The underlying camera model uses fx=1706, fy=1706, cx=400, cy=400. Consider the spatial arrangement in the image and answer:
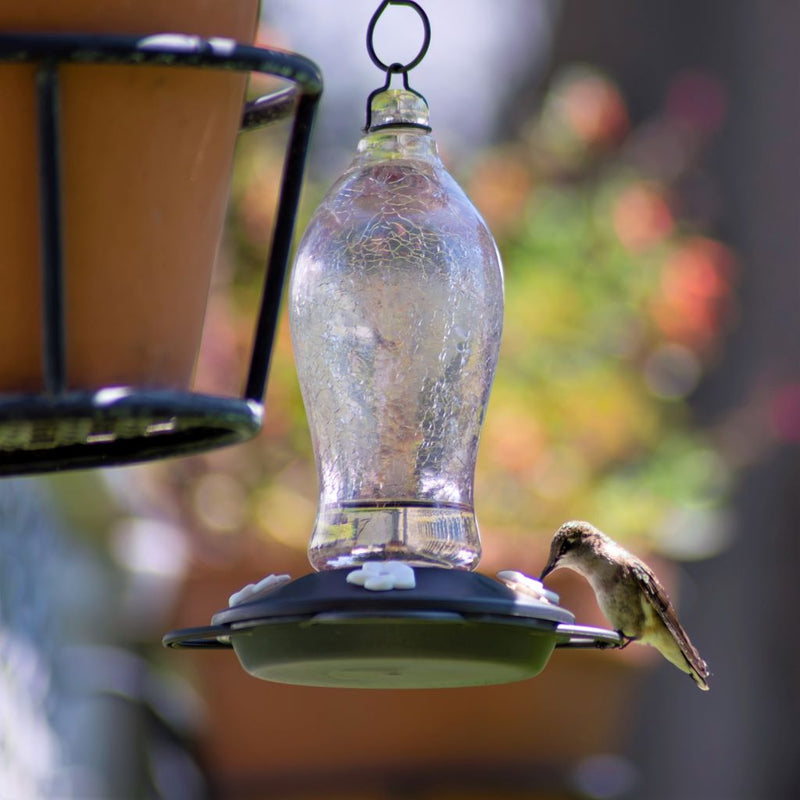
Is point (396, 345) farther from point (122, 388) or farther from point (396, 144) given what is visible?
point (122, 388)

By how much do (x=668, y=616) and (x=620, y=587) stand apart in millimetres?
94

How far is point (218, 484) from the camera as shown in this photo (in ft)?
15.4

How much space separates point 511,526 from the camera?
14.3ft

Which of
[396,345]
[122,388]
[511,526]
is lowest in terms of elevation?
[511,526]

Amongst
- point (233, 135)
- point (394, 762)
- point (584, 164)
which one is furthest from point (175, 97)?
point (584, 164)

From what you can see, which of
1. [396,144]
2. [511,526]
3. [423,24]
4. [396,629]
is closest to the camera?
[396,629]

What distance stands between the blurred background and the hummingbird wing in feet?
2.02

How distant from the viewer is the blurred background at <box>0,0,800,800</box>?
3900 mm

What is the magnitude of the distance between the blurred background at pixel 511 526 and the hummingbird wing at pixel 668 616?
61cm

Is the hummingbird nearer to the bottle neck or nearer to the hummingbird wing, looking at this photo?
the hummingbird wing

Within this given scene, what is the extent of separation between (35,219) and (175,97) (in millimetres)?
167

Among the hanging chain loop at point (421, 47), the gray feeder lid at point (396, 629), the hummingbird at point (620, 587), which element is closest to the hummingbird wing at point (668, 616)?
the hummingbird at point (620, 587)

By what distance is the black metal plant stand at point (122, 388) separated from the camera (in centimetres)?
129

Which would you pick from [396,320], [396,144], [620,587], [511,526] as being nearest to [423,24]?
[396,144]
